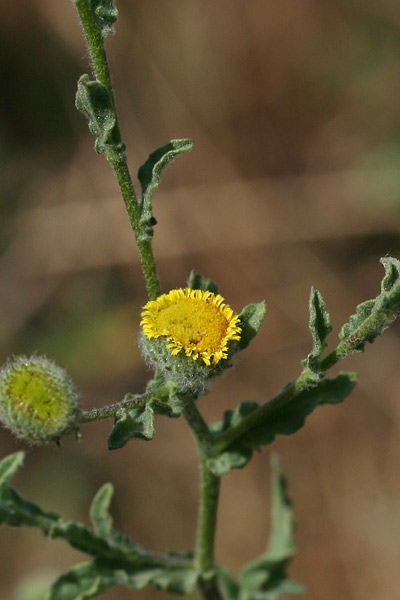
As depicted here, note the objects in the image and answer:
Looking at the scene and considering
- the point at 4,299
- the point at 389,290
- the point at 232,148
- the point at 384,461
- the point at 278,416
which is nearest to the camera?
the point at 389,290

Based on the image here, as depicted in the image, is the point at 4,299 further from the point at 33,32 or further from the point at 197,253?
the point at 33,32

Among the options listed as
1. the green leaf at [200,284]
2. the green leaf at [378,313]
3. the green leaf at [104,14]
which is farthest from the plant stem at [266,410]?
the green leaf at [104,14]

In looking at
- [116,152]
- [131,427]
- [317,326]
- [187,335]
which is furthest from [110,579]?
[116,152]

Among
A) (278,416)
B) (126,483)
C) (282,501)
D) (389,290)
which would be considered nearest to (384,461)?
(126,483)

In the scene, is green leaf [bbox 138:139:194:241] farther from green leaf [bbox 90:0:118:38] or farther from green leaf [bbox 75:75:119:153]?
green leaf [bbox 90:0:118:38]

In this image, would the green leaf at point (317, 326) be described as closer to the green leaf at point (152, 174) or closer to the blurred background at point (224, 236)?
the green leaf at point (152, 174)

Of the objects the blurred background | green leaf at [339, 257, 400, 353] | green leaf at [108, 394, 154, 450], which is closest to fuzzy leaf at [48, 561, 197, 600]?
green leaf at [108, 394, 154, 450]
